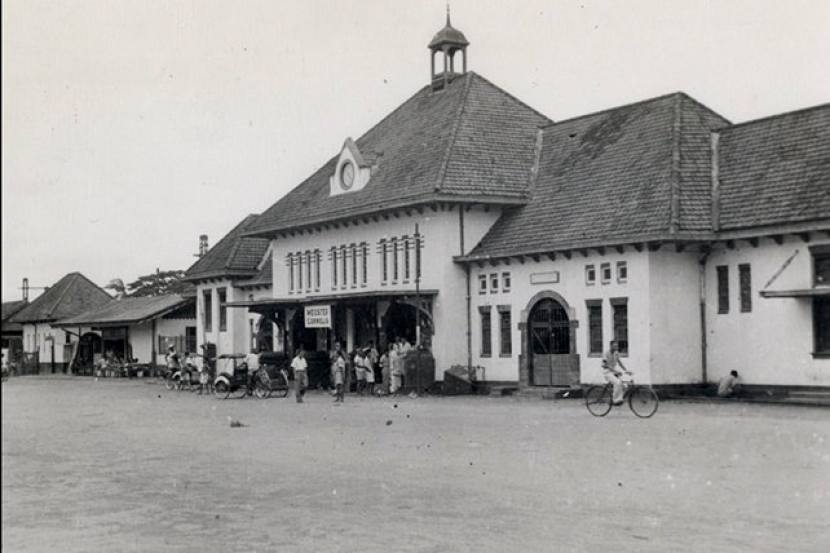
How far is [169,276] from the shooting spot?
72.1m

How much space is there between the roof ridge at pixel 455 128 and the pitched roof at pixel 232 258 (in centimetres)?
1430

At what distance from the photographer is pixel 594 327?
3100 cm

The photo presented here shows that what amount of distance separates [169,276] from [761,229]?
2012 inches

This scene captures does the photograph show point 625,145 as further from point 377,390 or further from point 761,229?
point 377,390

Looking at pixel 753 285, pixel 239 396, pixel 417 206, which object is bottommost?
pixel 239 396

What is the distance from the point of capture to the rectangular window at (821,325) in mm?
26219

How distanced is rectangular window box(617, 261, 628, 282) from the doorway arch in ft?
6.67

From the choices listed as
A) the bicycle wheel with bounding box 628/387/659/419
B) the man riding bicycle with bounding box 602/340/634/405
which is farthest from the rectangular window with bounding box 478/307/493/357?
the bicycle wheel with bounding box 628/387/659/419

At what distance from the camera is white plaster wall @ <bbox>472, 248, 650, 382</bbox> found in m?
29.3

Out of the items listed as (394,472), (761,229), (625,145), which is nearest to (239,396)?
(625,145)

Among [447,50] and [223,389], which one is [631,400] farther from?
[447,50]

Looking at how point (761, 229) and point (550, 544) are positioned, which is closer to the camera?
point (550, 544)

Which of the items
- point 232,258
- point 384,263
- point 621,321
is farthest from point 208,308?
point 621,321

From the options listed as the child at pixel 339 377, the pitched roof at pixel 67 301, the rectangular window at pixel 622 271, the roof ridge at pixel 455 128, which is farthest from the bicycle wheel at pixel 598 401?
the pitched roof at pixel 67 301
